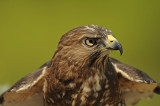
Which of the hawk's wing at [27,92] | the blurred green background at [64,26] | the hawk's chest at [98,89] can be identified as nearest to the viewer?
the hawk's chest at [98,89]

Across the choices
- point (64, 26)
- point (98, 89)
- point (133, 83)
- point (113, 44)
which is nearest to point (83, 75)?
point (98, 89)

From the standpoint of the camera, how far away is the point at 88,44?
2.08 meters

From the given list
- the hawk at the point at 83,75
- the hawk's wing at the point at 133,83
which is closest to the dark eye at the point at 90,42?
the hawk at the point at 83,75

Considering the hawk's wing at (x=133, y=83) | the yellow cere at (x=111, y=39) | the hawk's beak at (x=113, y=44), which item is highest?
the yellow cere at (x=111, y=39)

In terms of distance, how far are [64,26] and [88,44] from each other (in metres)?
2.21

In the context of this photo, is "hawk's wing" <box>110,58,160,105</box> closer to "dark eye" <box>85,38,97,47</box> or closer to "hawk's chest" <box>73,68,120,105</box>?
"hawk's chest" <box>73,68,120,105</box>

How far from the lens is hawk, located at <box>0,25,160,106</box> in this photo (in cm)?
208

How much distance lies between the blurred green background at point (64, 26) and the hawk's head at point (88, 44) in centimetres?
202

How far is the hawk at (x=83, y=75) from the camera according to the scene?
6.82 ft

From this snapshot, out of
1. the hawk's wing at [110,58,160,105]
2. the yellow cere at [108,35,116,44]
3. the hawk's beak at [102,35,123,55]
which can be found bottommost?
the hawk's wing at [110,58,160,105]

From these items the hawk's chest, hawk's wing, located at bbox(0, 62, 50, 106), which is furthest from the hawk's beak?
hawk's wing, located at bbox(0, 62, 50, 106)

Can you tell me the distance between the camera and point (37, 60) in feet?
13.8

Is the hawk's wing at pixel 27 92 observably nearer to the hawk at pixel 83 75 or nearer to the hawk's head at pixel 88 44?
the hawk at pixel 83 75

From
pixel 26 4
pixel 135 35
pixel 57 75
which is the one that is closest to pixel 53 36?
pixel 26 4
